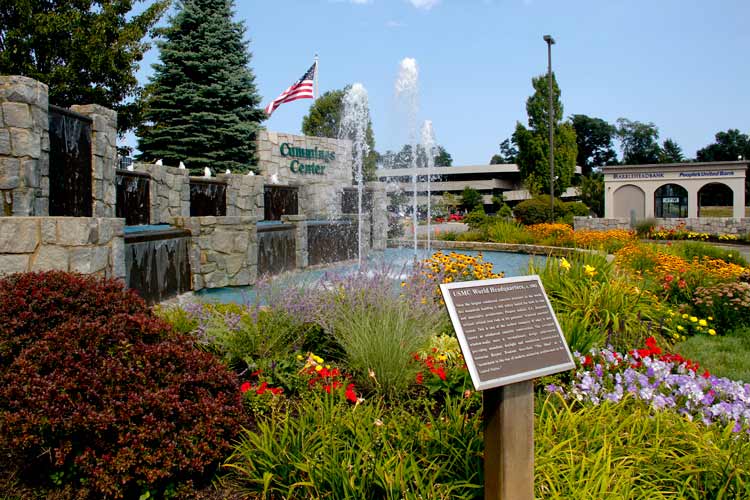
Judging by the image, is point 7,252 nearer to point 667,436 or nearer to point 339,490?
point 339,490

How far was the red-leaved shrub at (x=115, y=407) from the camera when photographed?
10.3 ft

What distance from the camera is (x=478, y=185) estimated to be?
73312 mm

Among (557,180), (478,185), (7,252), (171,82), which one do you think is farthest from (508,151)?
(7,252)

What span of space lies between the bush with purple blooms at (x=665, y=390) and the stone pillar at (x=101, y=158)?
8.02 metres

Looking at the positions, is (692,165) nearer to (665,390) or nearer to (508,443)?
(665,390)

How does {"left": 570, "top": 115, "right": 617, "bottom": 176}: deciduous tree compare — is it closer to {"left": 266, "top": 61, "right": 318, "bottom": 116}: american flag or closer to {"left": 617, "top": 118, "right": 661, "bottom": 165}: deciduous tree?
{"left": 617, "top": 118, "right": 661, "bottom": 165}: deciduous tree

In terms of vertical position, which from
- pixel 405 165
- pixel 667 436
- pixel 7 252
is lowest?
pixel 667 436

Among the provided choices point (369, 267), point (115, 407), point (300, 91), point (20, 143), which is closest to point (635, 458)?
point (115, 407)

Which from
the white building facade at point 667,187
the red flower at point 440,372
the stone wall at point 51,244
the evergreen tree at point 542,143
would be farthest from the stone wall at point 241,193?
the evergreen tree at point 542,143

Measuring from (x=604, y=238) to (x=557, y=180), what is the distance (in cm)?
3113

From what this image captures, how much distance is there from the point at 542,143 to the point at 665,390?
43640 millimetres

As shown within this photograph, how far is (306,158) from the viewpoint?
27672mm

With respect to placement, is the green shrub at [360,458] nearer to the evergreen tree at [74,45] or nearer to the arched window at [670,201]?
the evergreen tree at [74,45]

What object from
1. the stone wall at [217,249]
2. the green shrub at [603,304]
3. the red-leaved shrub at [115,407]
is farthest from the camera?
the stone wall at [217,249]
